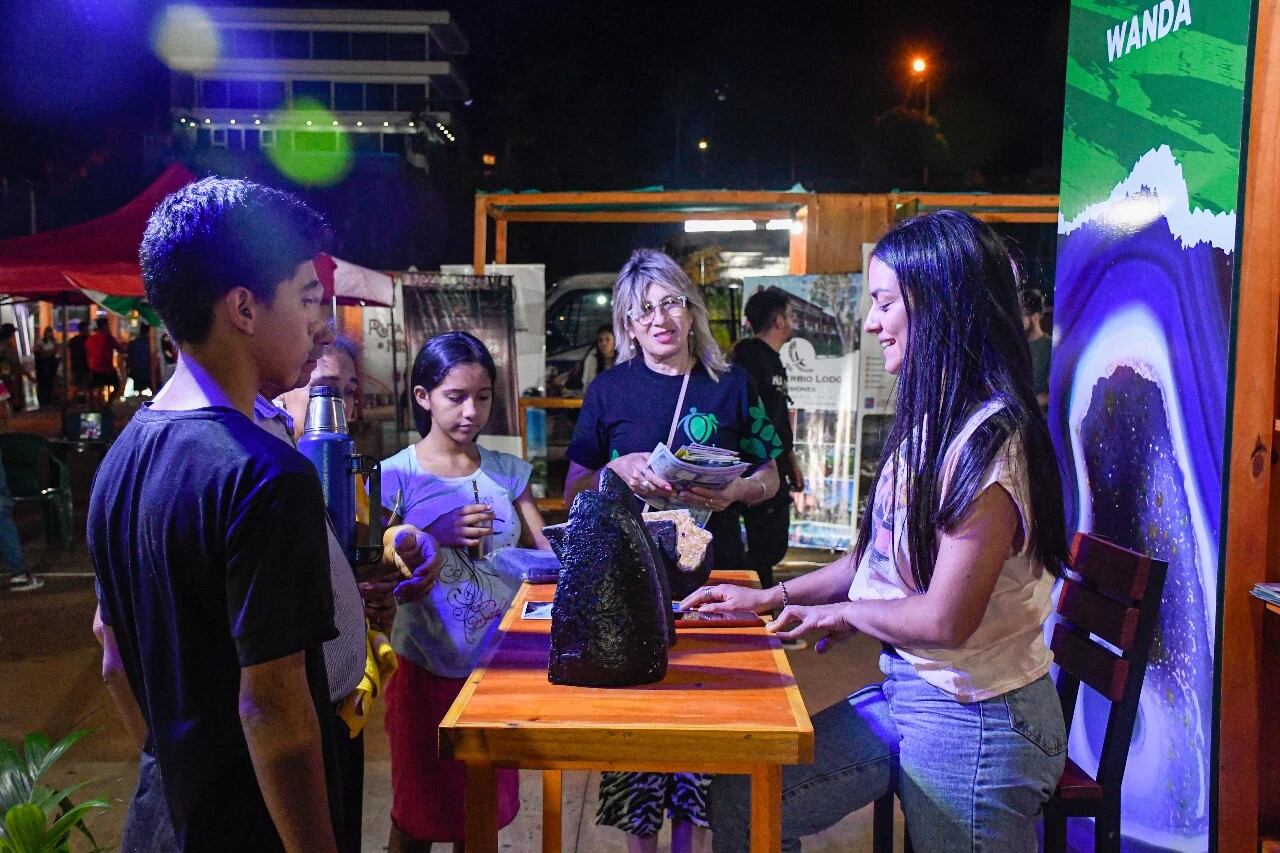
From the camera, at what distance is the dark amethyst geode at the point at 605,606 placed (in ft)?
5.51

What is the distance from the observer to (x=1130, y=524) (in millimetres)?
2564

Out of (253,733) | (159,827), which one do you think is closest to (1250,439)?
(253,733)

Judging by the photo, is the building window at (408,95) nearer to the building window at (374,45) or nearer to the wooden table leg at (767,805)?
the building window at (374,45)

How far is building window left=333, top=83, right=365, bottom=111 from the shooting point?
32.2 metres

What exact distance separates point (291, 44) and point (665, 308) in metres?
34.7

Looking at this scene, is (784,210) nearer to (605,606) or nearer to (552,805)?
(552,805)

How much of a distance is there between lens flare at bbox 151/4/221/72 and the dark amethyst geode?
111 feet

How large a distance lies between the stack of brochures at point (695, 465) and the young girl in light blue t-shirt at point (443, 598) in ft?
1.59

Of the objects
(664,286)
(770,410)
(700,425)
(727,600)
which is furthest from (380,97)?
(727,600)

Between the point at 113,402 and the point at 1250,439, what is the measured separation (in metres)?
22.5

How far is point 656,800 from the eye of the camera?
2451 millimetres

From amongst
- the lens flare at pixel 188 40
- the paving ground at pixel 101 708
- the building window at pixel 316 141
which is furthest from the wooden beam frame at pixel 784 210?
the lens flare at pixel 188 40

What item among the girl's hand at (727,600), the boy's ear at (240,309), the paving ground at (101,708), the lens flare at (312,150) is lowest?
the paving ground at (101,708)

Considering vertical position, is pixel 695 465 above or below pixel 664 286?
below
